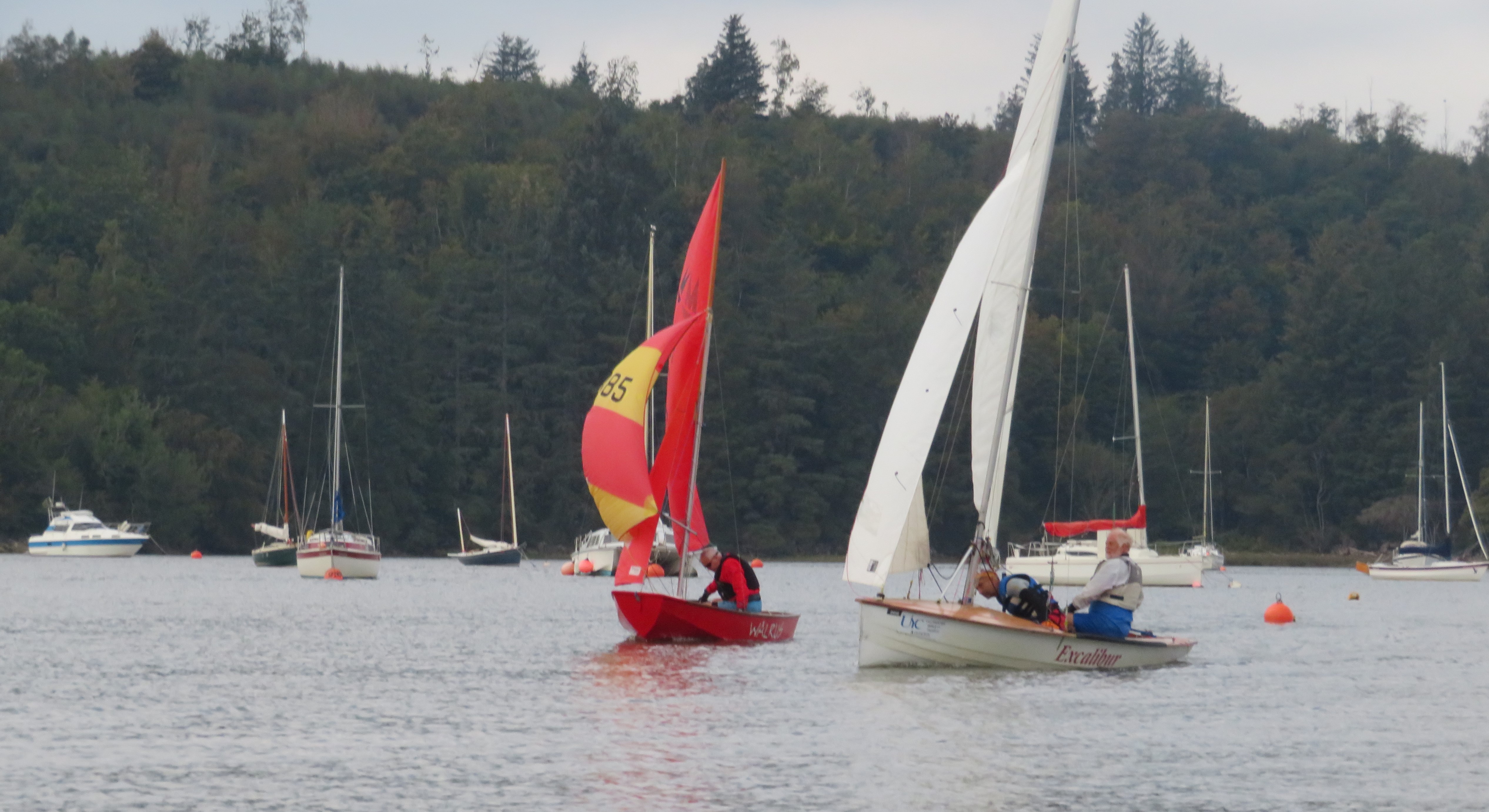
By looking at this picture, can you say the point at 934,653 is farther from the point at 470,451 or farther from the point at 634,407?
the point at 470,451

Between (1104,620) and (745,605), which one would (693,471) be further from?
(1104,620)

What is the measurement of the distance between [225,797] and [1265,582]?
63235mm

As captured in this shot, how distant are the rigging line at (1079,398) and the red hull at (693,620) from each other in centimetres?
7280

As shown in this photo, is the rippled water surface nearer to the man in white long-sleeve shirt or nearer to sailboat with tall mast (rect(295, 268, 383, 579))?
the man in white long-sleeve shirt

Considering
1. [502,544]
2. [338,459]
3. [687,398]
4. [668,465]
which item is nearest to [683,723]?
[668,465]

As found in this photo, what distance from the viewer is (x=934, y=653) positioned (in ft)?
90.2

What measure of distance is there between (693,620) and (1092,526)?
33.1 meters

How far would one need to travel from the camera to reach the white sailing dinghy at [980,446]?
27625mm

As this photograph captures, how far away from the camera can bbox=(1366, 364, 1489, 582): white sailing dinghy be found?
82.5 meters

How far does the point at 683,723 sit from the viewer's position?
24.0m

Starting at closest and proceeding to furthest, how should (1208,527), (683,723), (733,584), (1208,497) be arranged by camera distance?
(683,723), (733,584), (1208,497), (1208,527)

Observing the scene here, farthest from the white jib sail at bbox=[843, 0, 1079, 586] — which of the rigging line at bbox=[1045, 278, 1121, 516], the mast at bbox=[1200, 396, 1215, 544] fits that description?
the rigging line at bbox=[1045, 278, 1121, 516]

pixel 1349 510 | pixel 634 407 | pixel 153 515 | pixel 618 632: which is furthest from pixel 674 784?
pixel 1349 510

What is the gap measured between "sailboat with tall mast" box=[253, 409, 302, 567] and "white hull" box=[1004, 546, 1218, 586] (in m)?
27.1
